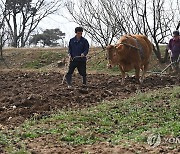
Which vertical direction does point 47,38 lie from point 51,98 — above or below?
above

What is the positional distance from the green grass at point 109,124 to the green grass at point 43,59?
67.7 feet

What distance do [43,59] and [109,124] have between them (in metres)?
23.9

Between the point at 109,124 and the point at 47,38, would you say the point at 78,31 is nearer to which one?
the point at 109,124

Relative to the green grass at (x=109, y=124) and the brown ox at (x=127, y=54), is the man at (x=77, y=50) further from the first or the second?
the green grass at (x=109, y=124)

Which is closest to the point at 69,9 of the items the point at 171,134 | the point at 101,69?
the point at 101,69

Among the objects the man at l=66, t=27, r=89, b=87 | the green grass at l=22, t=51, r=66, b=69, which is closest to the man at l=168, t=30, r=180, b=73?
the man at l=66, t=27, r=89, b=87

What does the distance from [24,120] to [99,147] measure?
101 inches

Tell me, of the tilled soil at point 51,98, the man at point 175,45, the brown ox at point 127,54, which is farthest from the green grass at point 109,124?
the man at point 175,45

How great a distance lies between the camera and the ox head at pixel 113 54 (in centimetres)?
1315

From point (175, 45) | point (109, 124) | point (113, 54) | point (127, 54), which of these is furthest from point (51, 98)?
point (175, 45)

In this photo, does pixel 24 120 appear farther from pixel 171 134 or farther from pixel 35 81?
pixel 35 81

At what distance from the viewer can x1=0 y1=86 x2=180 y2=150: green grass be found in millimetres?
6648

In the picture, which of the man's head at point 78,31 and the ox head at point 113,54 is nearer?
the man's head at point 78,31

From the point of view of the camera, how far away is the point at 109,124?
25.1ft
